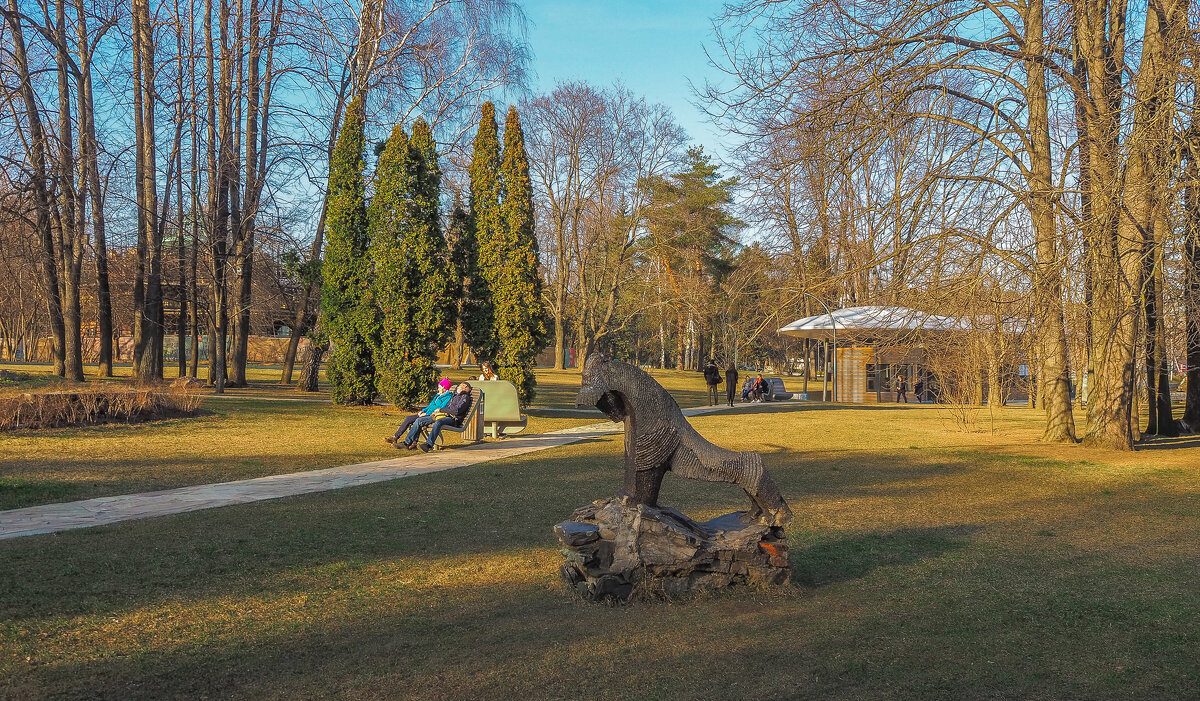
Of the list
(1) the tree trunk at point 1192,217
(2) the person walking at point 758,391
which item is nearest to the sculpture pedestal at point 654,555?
(1) the tree trunk at point 1192,217

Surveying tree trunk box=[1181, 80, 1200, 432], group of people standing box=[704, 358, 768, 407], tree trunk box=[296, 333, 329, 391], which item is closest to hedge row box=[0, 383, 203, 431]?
tree trunk box=[296, 333, 329, 391]

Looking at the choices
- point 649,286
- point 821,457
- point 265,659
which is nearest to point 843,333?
point 649,286

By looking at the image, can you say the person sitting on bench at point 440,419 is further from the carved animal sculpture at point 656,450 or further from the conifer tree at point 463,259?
the carved animal sculpture at point 656,450

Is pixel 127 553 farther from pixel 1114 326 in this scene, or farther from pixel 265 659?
pixel 1114 326

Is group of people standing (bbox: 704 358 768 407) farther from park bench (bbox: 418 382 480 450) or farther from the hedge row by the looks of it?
the hedge row

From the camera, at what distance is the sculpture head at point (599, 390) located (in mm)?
5398

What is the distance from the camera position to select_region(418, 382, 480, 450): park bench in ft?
44.7

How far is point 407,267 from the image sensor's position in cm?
1861

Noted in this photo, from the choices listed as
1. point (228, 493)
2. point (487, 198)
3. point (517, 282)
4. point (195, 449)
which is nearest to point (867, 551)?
point (228, 493)

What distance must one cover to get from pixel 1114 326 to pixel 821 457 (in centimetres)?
468

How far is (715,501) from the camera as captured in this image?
9234 mm

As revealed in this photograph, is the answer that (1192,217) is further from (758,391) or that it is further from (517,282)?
(758,391)

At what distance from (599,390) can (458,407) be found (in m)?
8.37

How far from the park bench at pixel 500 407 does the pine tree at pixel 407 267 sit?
10.0 feet
